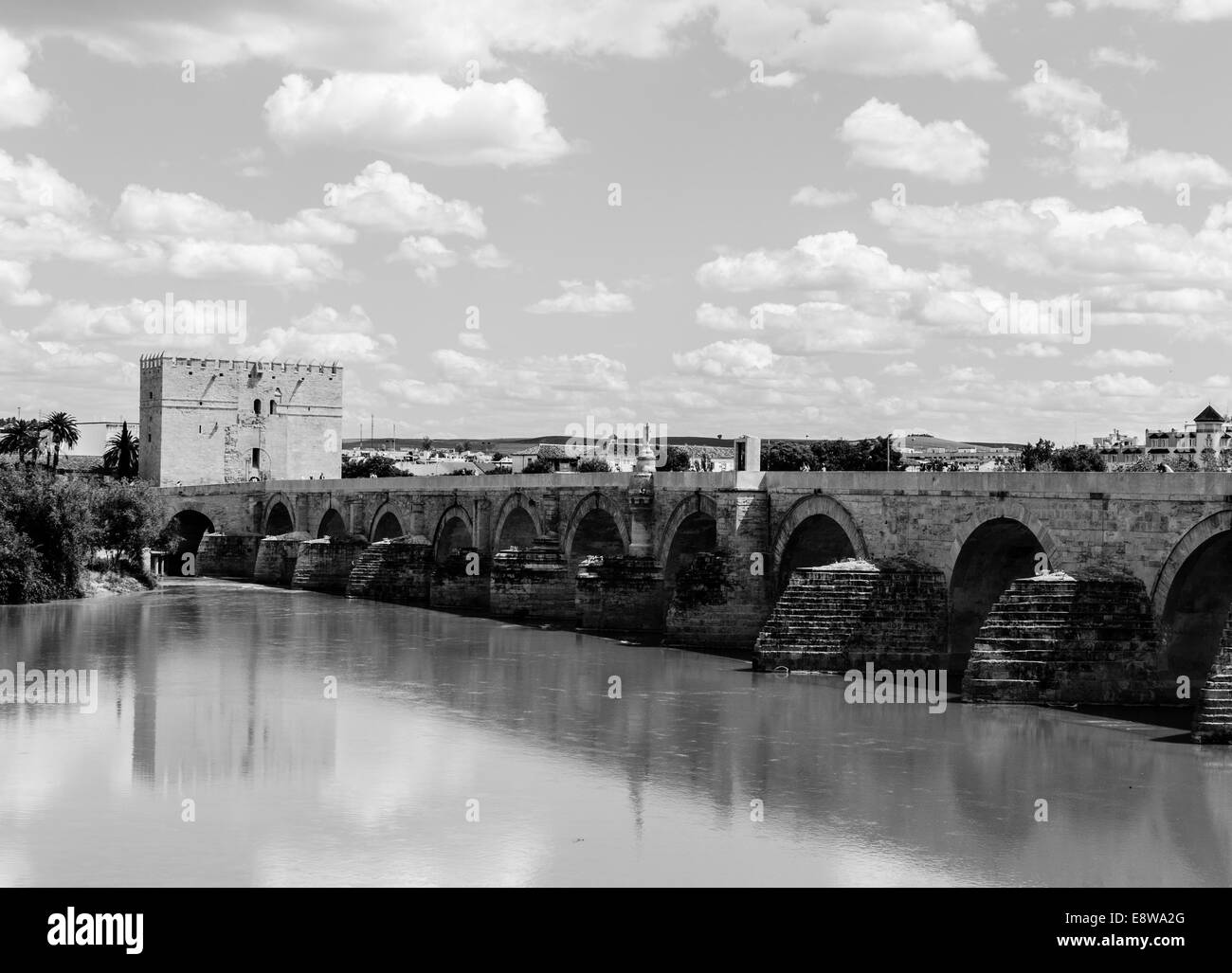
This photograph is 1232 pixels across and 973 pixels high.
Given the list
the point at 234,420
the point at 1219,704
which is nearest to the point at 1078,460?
the point at 234,420

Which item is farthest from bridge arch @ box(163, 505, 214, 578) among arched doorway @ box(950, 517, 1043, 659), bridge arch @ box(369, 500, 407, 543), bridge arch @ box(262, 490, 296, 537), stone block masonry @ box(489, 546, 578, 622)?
arched doorway @ box(950, 517, 1043, 659)

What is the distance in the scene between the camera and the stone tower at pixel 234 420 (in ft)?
183

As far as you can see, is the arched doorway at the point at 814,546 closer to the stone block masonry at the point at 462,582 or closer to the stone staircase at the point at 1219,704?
the stone staircase at the point at 1219,704

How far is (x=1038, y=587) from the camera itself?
694 inches

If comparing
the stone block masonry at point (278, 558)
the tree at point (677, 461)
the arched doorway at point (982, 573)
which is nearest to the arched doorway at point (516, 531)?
the stone block masonry at point (278, 558)

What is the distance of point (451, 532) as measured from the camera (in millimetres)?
38438

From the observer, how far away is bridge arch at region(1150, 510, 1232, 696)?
1716 cm

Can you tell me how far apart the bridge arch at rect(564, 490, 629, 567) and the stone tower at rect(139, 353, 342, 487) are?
29.0 metres

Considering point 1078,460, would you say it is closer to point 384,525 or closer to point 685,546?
point 384,525

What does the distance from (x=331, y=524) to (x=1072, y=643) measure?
31934 mm

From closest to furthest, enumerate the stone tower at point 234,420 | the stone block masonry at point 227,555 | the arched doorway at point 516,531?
1. the arched doorway at point 516,531
2. the stone block masonry at point 227,555
3. the stone tower at point 234,420

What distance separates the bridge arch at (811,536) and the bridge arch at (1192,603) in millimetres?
6351
